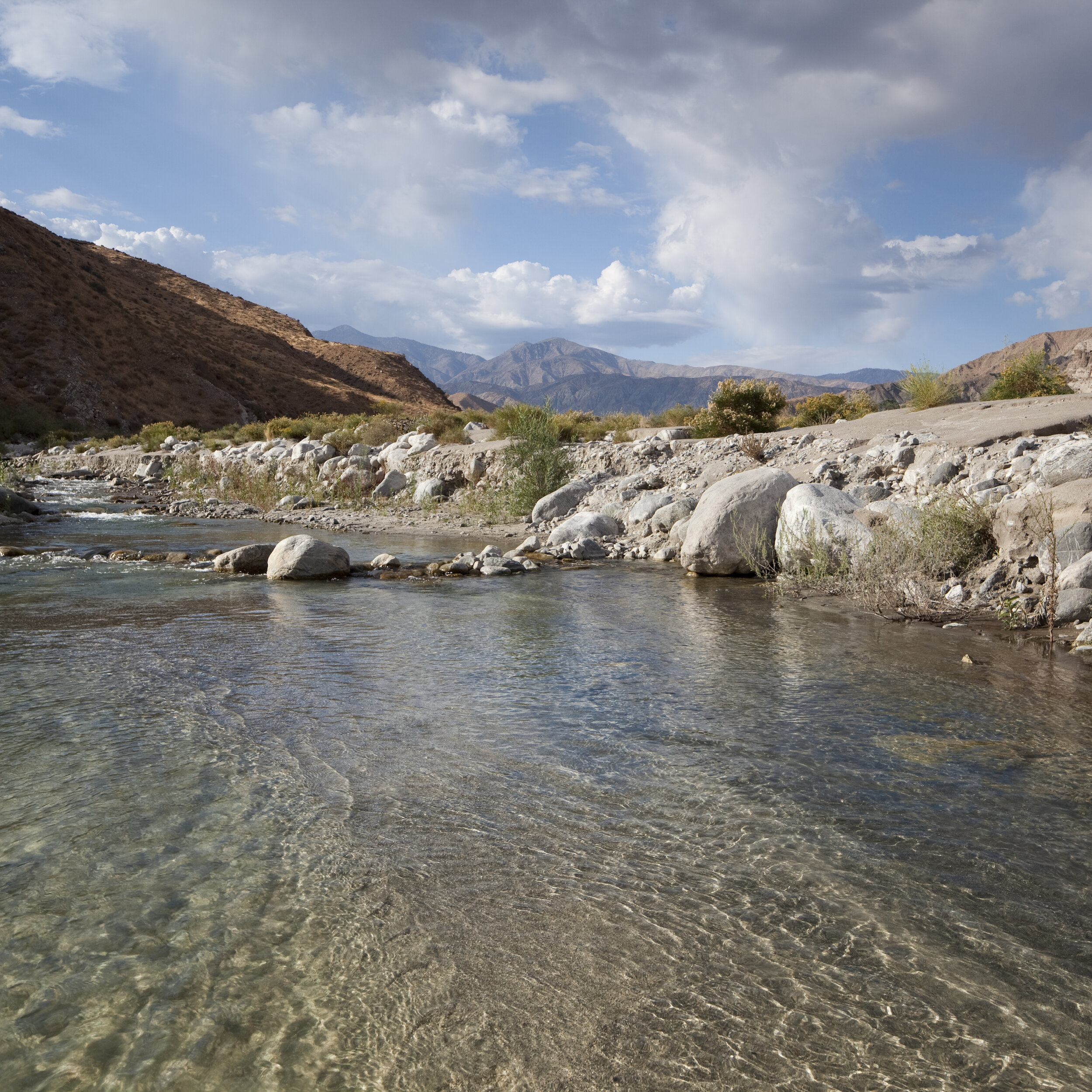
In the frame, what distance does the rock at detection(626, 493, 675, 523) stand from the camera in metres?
14.4

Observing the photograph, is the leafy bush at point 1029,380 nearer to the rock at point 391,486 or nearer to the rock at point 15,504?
the rock at point 391,486

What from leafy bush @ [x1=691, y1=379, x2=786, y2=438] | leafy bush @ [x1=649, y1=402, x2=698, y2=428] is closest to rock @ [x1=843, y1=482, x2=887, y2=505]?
leafy bush @ [x1=691, y1=379, x2=786, y2=438]

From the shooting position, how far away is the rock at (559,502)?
55.5 ft

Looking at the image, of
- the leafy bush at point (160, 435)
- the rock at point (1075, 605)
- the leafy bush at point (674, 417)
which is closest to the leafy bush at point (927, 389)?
the leafy bush at point (674, 417)

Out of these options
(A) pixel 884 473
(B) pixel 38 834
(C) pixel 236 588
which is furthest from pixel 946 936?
(A) pixel 884 473

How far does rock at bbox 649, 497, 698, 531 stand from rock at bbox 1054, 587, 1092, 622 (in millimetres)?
6527

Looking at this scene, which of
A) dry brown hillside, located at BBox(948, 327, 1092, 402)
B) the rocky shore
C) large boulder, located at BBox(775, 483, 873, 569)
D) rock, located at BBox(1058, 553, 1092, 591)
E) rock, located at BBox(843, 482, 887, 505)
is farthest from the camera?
dry brown hillside, located at BBox(948, 327, 1092, 402)

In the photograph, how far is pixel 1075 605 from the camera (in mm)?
7691

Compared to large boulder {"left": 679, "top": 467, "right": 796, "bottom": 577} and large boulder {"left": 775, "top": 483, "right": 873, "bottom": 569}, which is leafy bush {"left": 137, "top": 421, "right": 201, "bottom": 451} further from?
large boulder {"left": 775, "top": 483, "right": 873, "bottom": 569}

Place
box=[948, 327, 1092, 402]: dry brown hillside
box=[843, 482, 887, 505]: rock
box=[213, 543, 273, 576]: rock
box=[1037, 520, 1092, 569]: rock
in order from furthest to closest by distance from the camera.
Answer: box=[948, 327, 1092, 402]: dry brown hillside, box=[843, 482, 887, 505]: rock, box=[213, 543, 273, 576]: rock, box=[1037, 520, 1092, 569]: rock

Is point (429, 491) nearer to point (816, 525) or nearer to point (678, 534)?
point (678, 534)

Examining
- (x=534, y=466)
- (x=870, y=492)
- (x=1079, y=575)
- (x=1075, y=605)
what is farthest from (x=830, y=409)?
(x=1075, y=605)

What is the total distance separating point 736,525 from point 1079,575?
14.1ft

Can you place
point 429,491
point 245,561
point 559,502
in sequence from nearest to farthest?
1. point 245,561
2. point 559,502
3. point 429,491
